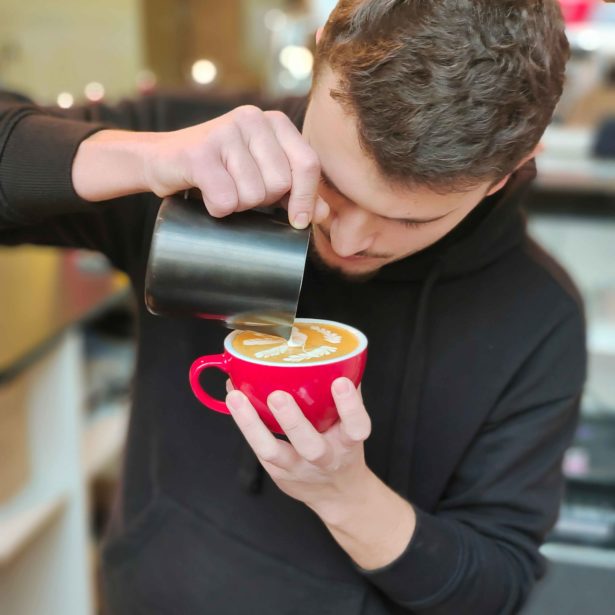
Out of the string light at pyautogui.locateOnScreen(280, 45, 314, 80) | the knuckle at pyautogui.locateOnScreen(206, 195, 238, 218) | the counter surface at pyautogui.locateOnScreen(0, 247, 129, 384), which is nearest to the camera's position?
the knuckle at pyautogui.locateOnScreen(206, 195, 238, 218)

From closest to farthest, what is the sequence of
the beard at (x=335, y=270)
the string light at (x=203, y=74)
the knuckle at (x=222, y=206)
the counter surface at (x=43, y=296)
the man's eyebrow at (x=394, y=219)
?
1. the knuckle at (x=222, y=206)
2. the man's eyebrow at (x=394, y=219)
3. the beard at (x=335, y=270)
4. the counter surface at (x=43, y=296)
5. the string light at (x=203, y=74)

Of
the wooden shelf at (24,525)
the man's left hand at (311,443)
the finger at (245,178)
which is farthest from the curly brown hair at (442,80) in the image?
the wooden shelf at (24,525)

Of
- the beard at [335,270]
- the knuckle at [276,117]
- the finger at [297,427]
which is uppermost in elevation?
the knuckle at [276,117]

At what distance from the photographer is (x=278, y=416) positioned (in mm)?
727

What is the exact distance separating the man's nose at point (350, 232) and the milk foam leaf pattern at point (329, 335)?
81 mm

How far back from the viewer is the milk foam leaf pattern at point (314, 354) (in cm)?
77

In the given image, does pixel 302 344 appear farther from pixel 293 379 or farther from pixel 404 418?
pixel 404 418

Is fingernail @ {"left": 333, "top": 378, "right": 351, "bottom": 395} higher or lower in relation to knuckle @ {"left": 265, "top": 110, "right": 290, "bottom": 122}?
lower

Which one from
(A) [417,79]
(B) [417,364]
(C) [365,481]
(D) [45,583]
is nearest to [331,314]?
(B) [417,364]

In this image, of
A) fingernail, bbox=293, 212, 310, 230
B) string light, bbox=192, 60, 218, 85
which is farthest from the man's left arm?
string light, bbox=192, 60, 218, 85

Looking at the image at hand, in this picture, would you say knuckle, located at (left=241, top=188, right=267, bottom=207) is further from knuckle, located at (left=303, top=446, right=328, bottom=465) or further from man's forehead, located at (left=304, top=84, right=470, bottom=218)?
knuckle, located at (left=303, top=446, right=328, bottom=465)

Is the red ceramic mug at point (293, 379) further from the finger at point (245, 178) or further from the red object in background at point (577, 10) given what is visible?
the red object in background at point (577, 10)

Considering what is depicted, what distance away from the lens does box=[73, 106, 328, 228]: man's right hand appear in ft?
2.35

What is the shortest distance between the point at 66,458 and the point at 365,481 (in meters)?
1.22
